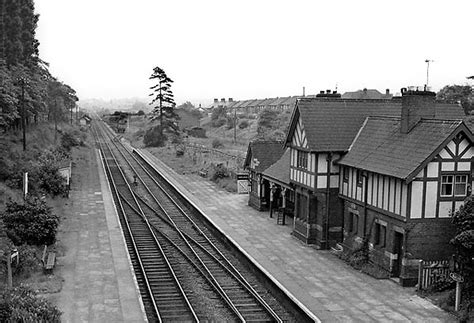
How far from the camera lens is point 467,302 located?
1764 cm

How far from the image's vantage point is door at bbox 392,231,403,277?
21344 mm

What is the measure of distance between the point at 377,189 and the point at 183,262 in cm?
891

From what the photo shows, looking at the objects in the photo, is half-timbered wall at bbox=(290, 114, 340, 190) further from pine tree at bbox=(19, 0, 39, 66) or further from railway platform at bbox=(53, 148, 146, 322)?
pine tree at bbox=(19, 0, 39, 66)

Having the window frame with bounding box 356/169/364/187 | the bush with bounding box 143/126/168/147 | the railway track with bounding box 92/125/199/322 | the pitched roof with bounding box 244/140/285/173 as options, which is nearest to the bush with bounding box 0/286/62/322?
the railway track with bounding box 92/125/199/322

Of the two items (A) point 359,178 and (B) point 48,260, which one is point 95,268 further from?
(A) point 359,178

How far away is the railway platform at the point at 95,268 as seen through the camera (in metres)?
17.5

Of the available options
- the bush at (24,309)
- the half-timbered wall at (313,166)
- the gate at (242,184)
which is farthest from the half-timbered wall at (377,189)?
the gate at (242,184)

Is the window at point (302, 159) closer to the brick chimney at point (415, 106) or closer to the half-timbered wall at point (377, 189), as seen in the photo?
the half-timbered wall at point (377, 189)

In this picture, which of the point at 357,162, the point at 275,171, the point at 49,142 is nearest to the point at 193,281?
the point at 357,162

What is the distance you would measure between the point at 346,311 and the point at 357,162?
26.6ft

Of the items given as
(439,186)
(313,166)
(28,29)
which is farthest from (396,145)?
(28,29)

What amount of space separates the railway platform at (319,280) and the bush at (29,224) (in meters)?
8.39

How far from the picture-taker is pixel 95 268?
22.0 meters

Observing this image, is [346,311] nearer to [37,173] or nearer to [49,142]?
[37,173]
